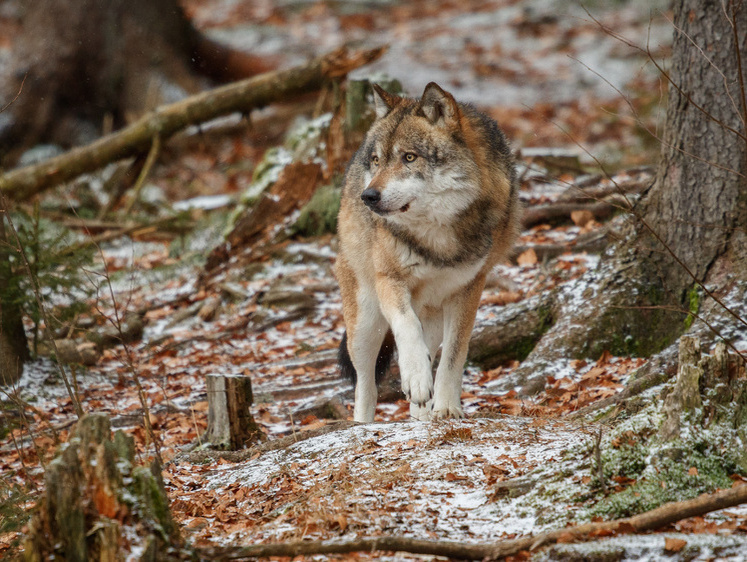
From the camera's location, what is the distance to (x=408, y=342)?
16.5ft

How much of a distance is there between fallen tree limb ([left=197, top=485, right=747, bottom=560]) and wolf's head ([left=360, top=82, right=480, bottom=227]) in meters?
2.69

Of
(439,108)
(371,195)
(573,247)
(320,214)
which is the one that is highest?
(439,108)

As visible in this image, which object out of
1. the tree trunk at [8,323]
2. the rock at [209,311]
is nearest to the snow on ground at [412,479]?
the tree trunk at [8,323]

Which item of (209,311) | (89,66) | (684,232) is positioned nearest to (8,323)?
(209,311)

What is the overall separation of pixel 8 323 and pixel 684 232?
19.7 feet

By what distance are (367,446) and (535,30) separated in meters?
18.2

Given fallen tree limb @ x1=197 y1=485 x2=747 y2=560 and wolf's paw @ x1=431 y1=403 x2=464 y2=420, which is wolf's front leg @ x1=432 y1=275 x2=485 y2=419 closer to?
wolf's paw @ x1=431 y1=403 x2=464 y2=420

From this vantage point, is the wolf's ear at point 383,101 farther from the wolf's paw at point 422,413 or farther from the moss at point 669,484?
the moss at point 669,484

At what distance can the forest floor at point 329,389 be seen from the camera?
339 centimetres

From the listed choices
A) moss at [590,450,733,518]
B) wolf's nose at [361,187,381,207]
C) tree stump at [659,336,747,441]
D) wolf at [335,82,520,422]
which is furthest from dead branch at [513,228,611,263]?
moss at [590,450,733,518]

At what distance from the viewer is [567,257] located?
765 cm

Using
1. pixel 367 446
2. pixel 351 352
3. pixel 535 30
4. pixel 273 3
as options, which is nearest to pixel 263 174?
pixel 351 352

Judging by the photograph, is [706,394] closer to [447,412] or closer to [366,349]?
[447,412]

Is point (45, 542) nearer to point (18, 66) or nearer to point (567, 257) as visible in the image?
point (567, 257)
